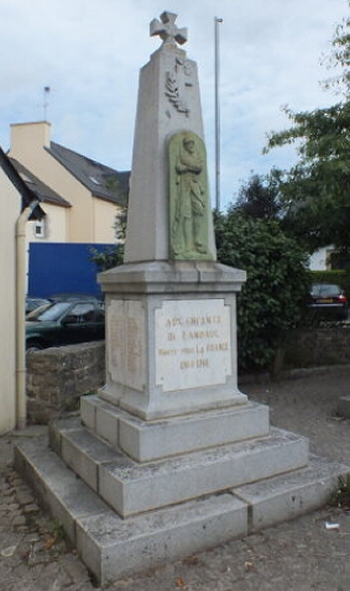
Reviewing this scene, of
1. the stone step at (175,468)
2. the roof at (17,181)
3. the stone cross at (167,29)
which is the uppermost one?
the stone cross at (167,29)

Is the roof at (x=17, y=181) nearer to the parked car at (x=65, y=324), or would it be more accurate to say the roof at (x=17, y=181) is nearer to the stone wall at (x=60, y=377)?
the stone wall at (x=60, y=377)

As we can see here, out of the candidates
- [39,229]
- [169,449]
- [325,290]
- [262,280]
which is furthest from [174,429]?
[39,229]

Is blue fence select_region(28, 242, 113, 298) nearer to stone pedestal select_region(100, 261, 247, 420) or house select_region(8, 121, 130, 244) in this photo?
house select_region(8, 121, 130, 244)

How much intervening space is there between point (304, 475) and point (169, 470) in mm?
1168

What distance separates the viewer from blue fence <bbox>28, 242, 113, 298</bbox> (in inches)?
698

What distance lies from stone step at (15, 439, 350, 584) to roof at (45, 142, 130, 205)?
62.9 feet

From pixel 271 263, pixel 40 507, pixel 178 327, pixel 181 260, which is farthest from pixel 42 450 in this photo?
pixel 271 263

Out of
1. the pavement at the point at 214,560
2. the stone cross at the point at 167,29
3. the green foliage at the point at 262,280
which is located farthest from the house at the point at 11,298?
the green foliage at the point at 262,280

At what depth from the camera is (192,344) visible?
4.27m

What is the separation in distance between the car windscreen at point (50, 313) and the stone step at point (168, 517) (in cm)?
727

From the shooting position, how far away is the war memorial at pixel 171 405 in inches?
140

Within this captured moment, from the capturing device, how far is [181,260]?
4.27m

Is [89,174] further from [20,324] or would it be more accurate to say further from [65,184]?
[20,324]

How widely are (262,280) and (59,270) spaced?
10498 millimetres
